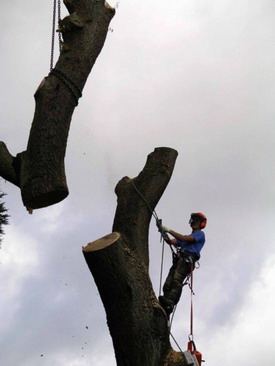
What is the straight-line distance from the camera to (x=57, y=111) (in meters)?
4.61

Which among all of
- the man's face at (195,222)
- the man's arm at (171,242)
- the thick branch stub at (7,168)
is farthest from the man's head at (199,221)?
the thick branch stub at (7,168)

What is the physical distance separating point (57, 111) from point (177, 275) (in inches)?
92.4

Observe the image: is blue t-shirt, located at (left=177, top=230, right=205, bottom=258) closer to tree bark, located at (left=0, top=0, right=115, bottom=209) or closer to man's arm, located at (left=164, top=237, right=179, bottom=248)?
man's arm, located at (left=164, top=237, right=179, bottom=248)

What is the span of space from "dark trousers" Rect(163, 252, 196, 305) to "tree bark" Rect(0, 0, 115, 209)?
180cm

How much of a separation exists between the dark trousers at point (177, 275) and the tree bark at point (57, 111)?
1797mm

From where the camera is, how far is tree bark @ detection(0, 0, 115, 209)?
447 cm

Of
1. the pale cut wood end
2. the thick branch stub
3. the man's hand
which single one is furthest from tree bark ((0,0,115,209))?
the man's hand

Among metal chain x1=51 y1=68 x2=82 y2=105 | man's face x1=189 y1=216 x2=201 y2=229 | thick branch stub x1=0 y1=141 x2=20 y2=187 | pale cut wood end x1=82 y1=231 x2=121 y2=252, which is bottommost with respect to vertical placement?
pale cut wood end x1=82 y1=231 x2=121 y2=252

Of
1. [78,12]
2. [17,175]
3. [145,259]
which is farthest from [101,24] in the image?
[145,259]

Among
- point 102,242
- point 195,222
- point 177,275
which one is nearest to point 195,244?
point 195,222

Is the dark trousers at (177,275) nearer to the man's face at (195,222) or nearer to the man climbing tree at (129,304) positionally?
the man's face at (195,222)

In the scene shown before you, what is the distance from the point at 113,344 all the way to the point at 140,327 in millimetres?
294

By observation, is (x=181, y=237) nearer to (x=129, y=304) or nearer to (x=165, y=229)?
(x=165, y=229)

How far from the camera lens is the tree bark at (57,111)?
447 cm
